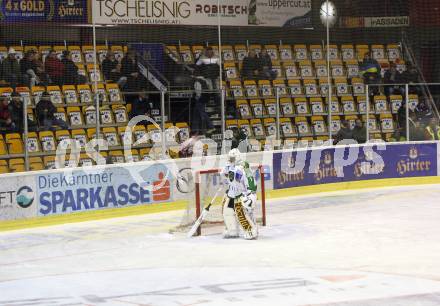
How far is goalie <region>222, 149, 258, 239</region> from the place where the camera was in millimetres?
13422

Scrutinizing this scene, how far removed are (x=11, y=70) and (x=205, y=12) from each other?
226 inches

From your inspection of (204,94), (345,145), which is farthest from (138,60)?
(345,145)

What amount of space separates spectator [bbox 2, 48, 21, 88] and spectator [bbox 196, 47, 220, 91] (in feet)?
13.6

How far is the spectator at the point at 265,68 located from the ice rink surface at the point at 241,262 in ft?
19.4

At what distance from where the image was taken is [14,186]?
571 inches

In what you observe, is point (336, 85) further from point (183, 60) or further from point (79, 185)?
point (79, 185)

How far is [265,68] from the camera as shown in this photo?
2192cm

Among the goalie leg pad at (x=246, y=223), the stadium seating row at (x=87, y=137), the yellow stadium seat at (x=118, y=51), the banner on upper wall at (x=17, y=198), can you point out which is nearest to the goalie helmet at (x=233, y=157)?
the goalie leg pad at (x=246, y=223)

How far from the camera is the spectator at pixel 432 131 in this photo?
795 inches

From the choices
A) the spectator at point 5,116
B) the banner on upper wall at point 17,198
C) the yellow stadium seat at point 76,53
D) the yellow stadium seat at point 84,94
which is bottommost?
the banner on upper wall at point 17,198

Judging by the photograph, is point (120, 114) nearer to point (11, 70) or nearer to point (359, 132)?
point (11, 70)

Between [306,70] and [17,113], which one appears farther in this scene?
[306,70]

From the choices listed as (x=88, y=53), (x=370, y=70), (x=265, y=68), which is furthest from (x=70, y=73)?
(x=370, y=70)

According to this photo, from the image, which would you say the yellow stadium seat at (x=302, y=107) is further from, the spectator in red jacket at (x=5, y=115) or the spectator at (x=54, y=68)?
the spectator in red jacket at (x=5, y=115)
